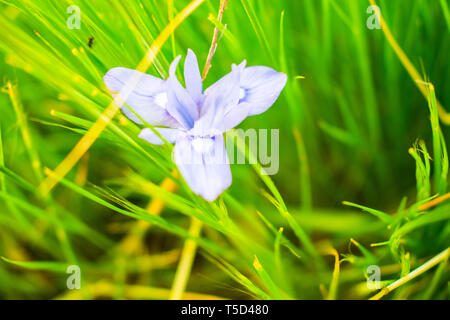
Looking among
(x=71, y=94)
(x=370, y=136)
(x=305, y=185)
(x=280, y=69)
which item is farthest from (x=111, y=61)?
(x=370, y=136)

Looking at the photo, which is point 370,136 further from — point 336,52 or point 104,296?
point 104,296

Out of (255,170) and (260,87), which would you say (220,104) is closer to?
(260,87)

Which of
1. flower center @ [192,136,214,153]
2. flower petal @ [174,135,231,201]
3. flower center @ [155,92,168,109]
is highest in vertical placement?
flower center @ [155,92,168,109]

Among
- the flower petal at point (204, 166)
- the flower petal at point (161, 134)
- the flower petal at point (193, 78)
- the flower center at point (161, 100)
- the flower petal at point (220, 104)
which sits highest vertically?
the flower petal at point (193, 78)

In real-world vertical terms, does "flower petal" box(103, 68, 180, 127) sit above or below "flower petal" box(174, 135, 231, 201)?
above

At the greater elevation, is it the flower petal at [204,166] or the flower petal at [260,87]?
the flower petal at [260,87]
